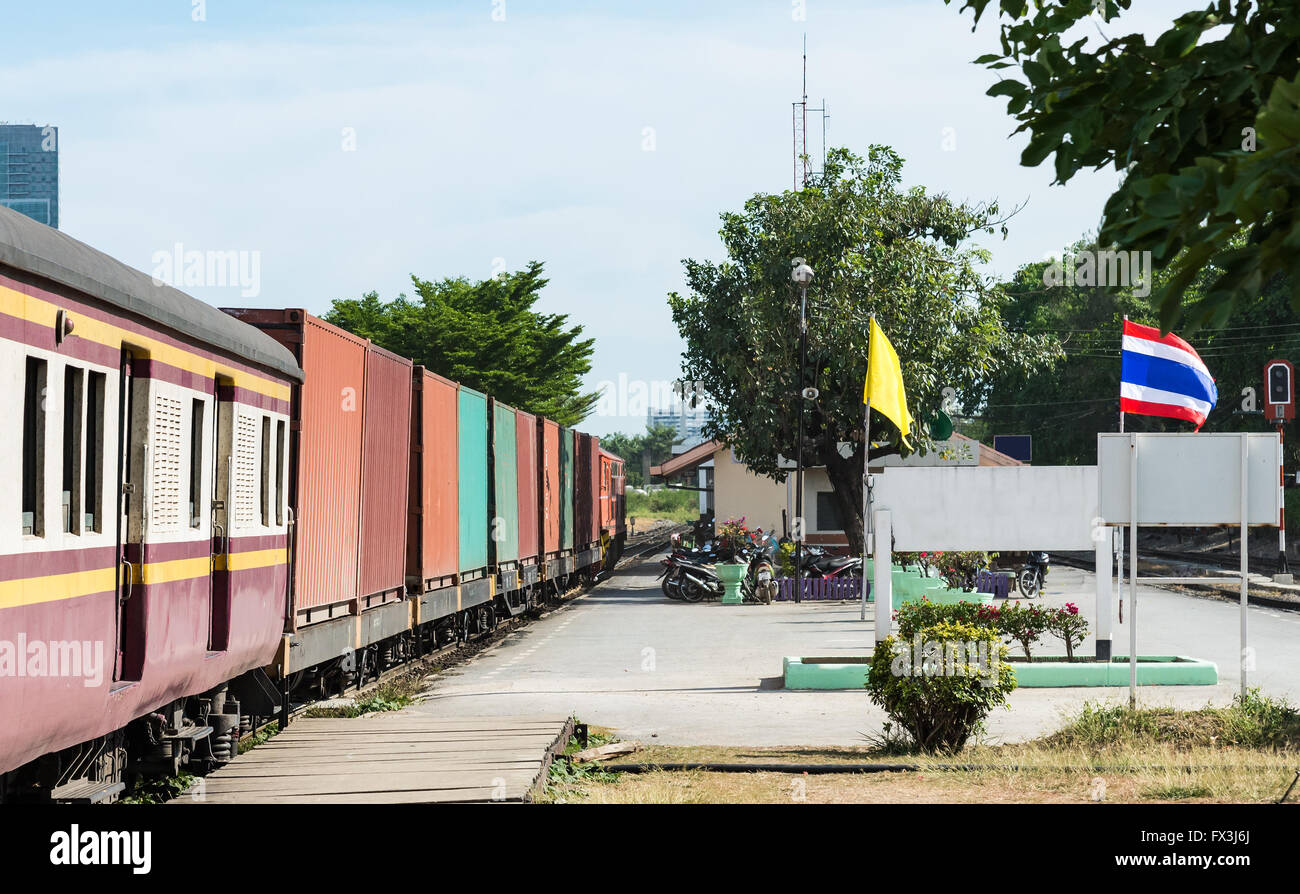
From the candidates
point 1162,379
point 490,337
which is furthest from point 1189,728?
point 490,337

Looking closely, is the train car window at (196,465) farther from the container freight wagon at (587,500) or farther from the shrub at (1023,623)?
the container freight wagon at (587,500)

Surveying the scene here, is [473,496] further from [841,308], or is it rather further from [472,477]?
[841,308]

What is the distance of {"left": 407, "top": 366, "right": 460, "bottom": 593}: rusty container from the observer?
15.5 metres

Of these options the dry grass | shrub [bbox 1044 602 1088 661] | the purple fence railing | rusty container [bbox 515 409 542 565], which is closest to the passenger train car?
the dry grass

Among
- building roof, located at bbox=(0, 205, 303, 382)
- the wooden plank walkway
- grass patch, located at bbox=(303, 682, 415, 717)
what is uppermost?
building roof, located at bbox=(0, 205, 303, 382)

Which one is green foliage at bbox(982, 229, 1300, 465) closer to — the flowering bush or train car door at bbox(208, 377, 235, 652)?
the flowering bush

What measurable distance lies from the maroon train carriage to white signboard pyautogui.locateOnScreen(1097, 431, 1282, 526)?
271 inches

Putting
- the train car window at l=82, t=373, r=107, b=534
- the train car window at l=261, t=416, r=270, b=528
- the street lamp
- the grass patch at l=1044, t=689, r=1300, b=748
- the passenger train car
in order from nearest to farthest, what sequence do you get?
1. the passenger train car
2. the train car window at l=82, t=373, r=107, b=534
3. the train car window at l=261, t=416, r=270, b=528
4. the grass patch at l=1044, t=689, r=1300, b=748
5. the street lamp

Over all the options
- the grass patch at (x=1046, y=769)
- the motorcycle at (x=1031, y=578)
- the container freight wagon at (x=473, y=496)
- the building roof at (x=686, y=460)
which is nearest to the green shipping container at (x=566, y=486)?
the container freight wagon at (x=473, y=496)

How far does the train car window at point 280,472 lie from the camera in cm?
1002

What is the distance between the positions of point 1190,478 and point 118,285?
29.5ft

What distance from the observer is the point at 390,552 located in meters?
14.3

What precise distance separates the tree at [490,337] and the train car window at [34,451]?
2053 inches
